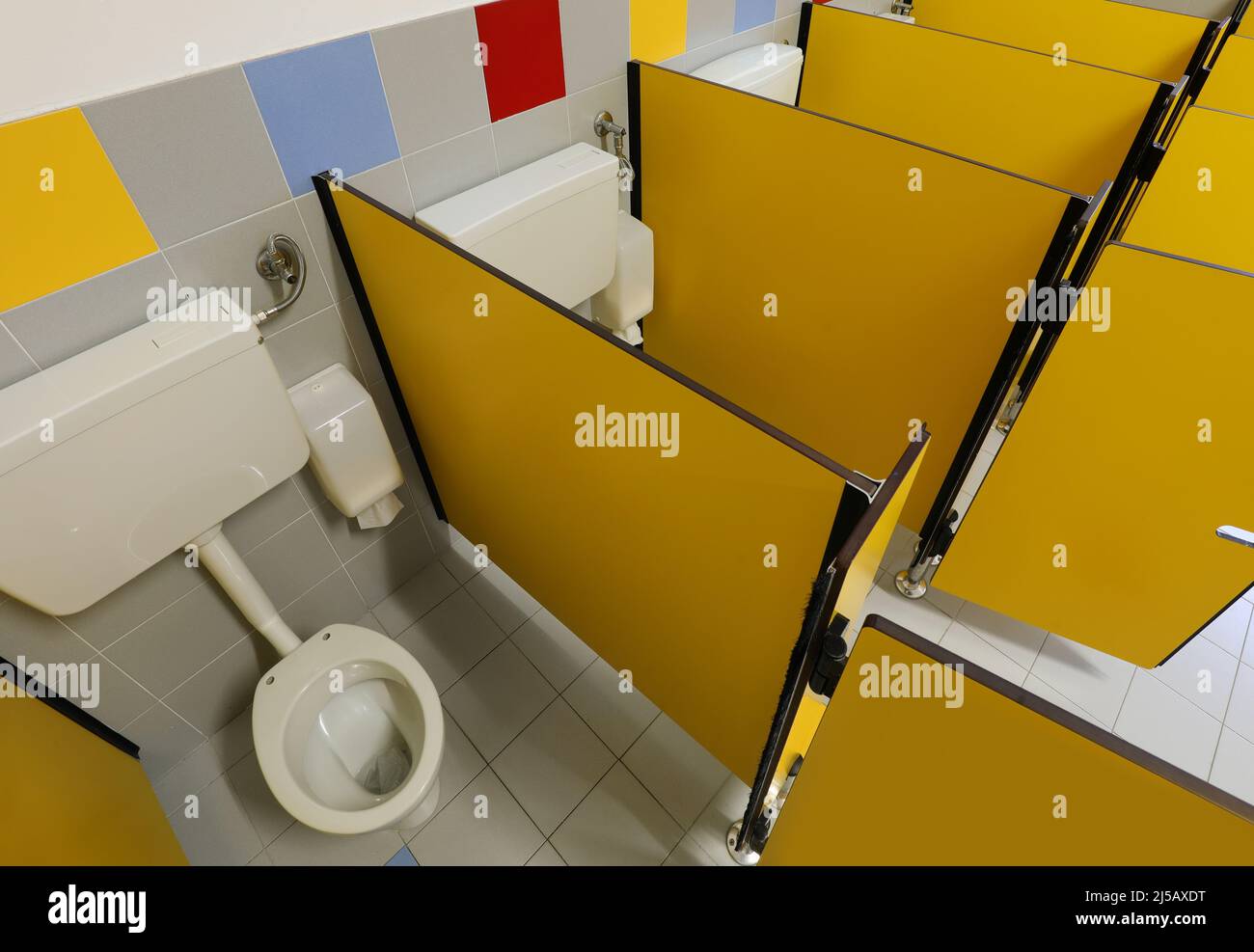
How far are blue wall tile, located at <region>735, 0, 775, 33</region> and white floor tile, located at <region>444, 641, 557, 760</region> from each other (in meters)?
1.83

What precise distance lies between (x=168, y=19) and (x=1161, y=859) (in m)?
1.58

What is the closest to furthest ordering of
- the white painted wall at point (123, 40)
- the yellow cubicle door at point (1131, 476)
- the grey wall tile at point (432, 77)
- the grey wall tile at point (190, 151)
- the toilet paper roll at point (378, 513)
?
the white painted wall at point (123, 40)
the grey wall tile at point (190, 151)
the yellow cubicle door at point (1131, 476)
the grey wall tile at point (432, 77)
the toilet paper roll at point (378, 513)

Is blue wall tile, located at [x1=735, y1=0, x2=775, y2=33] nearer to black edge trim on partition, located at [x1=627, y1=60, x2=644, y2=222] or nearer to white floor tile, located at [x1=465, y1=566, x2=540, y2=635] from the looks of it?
black edge trim on partition, located at [x1=627, y1=60, x2=644, y2=222]

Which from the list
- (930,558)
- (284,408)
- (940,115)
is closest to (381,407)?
(284,408)

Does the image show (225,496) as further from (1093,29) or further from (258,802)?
(1093,29)

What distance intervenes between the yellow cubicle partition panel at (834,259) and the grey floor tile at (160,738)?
64.7 inches

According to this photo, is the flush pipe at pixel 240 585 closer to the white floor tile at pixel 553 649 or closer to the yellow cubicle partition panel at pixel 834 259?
the white floor tile at pixel 553 649

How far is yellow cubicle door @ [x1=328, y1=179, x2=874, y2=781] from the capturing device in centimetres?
86

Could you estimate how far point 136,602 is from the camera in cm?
129

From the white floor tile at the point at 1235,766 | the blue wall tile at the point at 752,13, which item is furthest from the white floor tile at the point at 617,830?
the blue wall tile at the point at 752,13

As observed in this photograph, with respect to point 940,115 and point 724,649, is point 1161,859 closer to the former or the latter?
point 724,649

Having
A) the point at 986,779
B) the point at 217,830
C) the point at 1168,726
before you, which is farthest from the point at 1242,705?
the point at 217,830

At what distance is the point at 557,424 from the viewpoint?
1.12 m

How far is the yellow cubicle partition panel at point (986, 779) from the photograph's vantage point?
0.60 metres
